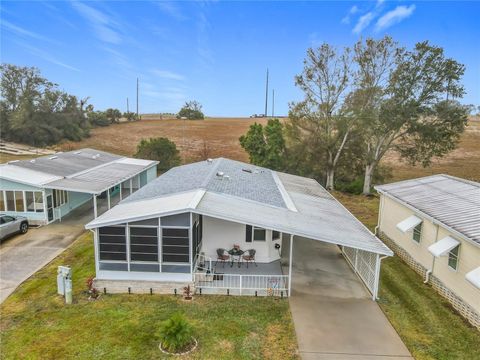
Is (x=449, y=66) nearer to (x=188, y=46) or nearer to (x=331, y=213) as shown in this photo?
(x=331, y=213)

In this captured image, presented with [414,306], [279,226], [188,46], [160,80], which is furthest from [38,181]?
[160,80]

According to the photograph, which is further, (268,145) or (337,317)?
(268,145)

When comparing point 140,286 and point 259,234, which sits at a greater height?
point 259,234

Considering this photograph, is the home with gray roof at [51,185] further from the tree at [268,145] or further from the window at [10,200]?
the tree at [268,145]

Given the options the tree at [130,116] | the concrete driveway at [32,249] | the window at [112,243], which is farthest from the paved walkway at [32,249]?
the tree at [130,116]

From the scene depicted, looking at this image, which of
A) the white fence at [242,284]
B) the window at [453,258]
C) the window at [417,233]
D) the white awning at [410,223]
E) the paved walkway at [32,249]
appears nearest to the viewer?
the window at [453,258]

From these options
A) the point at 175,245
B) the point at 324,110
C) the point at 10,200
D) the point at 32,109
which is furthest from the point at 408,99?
the point at 32,109

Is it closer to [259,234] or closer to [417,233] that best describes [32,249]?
[259,234]
